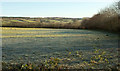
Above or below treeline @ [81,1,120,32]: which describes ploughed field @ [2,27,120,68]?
below

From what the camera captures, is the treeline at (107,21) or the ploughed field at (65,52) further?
the treeline at (107,21)

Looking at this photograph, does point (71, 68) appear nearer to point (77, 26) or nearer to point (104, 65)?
point (104, 65)

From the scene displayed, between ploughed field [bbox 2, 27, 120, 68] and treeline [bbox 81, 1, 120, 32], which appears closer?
ploughed field [bbox 2, 27, 120, 68]

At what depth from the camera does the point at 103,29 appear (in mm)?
21766

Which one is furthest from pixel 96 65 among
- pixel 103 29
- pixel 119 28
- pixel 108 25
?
pixel 103 29

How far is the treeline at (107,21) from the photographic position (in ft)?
58.4

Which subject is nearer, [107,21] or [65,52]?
[65,52]

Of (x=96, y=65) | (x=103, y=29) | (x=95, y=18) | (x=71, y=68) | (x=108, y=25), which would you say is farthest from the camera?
(x=95, y=18)

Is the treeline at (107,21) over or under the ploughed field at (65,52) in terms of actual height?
over

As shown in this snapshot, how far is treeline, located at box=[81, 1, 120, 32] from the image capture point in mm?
17812

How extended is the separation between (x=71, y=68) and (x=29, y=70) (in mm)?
1268

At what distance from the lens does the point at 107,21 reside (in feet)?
65.4

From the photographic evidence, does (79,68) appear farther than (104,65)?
No

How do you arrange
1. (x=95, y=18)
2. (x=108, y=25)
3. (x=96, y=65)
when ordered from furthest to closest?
(x=95, y=18), (x=108, y=25), (x=96, y=65)
